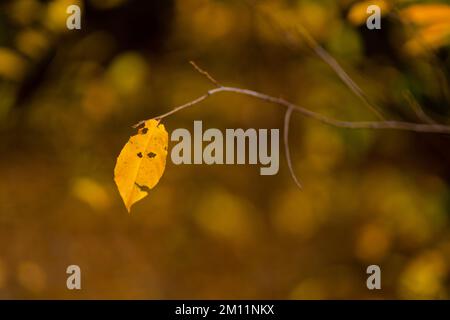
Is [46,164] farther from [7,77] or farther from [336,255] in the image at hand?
[336,255]

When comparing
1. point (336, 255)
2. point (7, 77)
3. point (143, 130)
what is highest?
point (7, 77)

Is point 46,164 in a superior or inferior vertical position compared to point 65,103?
inferior

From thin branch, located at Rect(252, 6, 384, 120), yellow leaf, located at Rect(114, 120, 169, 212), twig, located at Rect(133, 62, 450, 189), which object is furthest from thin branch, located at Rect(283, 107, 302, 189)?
yellow leaf, located at Rect(114, 120, 169, 212)

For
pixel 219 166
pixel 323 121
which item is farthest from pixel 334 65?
pixel 219 166

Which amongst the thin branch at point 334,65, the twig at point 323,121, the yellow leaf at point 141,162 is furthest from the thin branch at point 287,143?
the yellow leaf at point 141,162

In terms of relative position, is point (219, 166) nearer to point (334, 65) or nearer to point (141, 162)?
point (141, 162)
